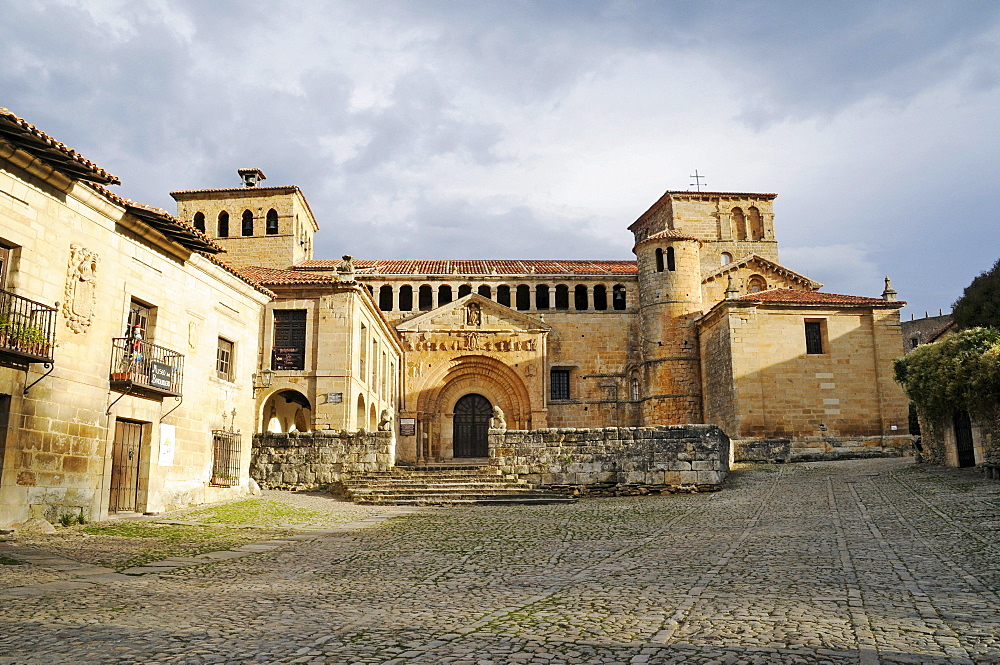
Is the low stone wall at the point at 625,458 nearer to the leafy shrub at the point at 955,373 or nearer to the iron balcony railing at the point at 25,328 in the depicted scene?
the leafy shrub at the point at 955,373

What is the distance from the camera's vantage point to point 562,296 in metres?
37.1

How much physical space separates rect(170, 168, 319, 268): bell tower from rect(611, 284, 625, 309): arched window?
15554 millimetres

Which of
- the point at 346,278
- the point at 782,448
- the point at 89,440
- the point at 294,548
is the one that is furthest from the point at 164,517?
the point at 782,448

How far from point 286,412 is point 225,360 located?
10.2 metres

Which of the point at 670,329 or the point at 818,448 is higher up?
the point at 670,329

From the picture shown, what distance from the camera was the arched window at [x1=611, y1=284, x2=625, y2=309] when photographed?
120 feet

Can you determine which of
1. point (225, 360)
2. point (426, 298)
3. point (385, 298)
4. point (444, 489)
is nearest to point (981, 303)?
point (426, 298)

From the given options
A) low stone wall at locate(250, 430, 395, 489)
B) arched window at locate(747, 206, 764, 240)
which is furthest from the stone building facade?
arched window at locate(747, 206, 764, 240)

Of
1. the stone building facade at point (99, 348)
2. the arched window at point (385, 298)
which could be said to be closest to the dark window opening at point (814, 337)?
the arched window at point (385, 298)

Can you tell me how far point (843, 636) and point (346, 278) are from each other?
20.2m

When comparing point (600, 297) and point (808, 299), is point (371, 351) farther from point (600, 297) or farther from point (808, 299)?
point (808, 299)

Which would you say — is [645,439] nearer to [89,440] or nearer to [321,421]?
[321,421]

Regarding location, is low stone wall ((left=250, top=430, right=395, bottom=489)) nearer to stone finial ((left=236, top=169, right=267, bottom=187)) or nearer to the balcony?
the balcony

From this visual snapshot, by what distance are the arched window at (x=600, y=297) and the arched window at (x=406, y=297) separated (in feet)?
29.2
